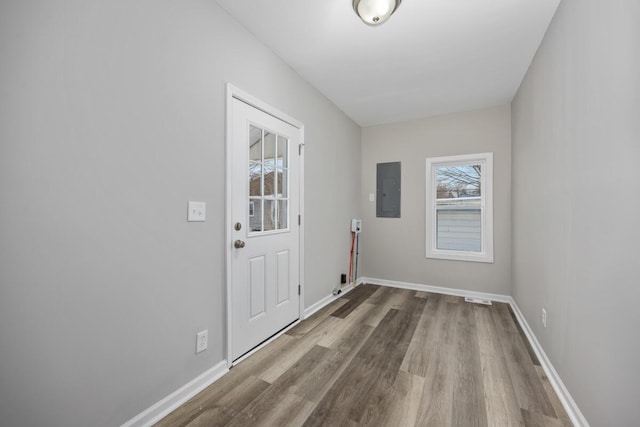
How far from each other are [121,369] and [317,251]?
2.09m

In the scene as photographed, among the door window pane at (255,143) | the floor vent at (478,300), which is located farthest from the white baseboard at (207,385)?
the door window pane at (255,143)

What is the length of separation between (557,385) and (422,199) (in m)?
2.59

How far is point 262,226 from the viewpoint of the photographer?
7.61 ft

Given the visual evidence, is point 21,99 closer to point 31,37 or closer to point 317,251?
point 31,37

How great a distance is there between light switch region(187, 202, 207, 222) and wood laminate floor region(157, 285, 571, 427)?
1.12 metres

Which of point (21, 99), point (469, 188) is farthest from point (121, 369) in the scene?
point (469, 188)

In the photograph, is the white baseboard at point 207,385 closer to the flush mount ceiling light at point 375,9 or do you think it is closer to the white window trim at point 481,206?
the white window trim at point 481,206

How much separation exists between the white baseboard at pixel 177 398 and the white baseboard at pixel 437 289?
2.84m

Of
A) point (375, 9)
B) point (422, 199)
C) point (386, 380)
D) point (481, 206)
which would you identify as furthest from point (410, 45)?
point (386, 380)

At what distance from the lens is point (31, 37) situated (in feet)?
3.49

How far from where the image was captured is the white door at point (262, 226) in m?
2.04

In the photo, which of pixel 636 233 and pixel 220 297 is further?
A: pixel 220 297

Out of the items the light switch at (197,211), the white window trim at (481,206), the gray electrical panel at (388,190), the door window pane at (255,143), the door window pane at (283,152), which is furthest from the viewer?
the gray electrical panel at (388,190)

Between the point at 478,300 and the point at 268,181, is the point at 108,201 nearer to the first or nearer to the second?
the point at 268,181
